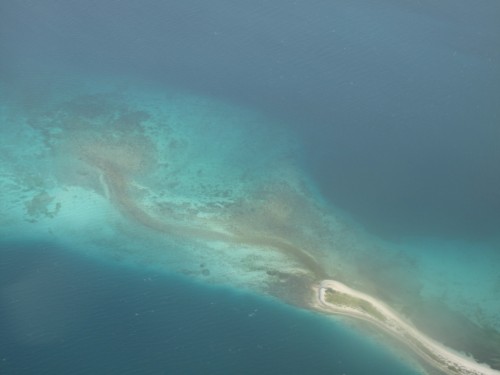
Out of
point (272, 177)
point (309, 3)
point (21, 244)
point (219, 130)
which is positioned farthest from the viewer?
point (309, 3)

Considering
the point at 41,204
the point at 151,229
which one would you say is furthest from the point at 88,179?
the point at 151,229

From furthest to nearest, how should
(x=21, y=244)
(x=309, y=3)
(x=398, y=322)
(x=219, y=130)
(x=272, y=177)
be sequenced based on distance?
(x=309, y=3)
(x=219, y=130)
(x=272, y=177)
(x=21, y=244)
(x=398, y=322)

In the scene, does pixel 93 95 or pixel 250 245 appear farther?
pixel 93 95

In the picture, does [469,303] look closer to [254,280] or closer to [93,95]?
[254,280]

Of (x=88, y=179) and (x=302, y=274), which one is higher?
(x=88, y=179)

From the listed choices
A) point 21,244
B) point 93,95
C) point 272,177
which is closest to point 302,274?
point 272,177

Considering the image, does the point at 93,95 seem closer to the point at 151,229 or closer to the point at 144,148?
the point at 144,148

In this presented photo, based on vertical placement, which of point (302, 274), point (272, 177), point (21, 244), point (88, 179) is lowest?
point (21, 244)
